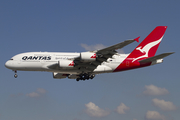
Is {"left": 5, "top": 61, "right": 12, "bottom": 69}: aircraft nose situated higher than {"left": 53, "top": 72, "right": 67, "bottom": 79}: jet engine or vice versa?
{"left": 5, "top": 61, "right": 12, "bottom": 69}: aircraft nose

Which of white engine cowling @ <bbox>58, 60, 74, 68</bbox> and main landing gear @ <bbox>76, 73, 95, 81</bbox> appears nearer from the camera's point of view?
white engine cowling @ <bbox>58, 60, 74, 68</bbox>

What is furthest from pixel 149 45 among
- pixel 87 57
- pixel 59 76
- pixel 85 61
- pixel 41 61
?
pixel 41 61

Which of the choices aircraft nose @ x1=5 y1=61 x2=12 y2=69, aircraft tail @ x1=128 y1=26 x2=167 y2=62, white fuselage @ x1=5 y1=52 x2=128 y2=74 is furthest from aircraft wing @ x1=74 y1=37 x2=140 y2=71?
aircraft nose @ x1=5 y1=61 x2=12 y2=69

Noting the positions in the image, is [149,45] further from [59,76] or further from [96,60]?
[59,76]

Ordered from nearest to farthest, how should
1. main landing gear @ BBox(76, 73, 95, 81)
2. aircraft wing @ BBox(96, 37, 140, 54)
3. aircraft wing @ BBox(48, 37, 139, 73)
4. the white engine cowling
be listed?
aircraft wing @ BBox(96, 37, 140, 54)
aircraft wing @ BBox(48, 37, 139, 73)
the white engine cowling
main landing gear @ BBox(76, 73, 95, 81)

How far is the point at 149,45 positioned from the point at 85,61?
44.0 feet

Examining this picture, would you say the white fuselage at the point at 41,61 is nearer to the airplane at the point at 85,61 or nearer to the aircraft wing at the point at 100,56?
the airplane at the point at 85,61

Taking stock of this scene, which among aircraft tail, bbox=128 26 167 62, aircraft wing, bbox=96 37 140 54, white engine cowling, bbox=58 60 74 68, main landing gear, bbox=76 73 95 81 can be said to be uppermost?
aircraft tail, bbox=128 26 167 62

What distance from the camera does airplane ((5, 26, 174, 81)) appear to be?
39.0m

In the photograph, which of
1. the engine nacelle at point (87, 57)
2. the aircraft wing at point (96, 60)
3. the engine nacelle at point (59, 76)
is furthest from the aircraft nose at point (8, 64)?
the engine nacelle at point (87, 57)

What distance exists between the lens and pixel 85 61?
3872 centimetres

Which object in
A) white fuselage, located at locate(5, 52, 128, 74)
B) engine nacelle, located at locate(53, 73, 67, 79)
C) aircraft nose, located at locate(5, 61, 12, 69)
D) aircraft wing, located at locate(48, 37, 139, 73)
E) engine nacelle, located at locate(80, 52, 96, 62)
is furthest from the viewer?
engine nacelle, located at locate(53, 73, 67, 79)

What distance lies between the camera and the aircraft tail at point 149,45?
44344mm

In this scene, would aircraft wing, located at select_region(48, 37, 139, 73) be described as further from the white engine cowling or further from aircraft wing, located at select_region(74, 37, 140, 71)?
the white engine cowling
